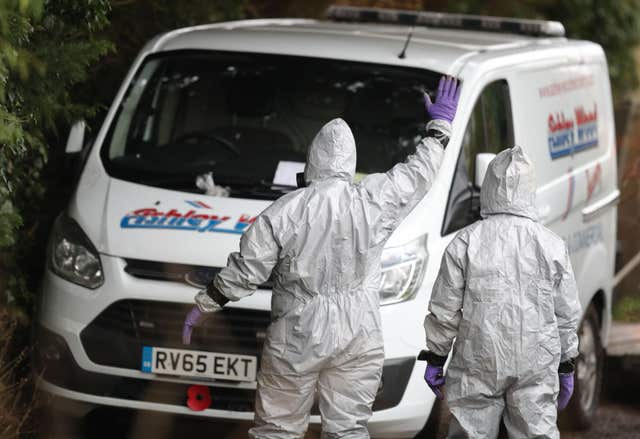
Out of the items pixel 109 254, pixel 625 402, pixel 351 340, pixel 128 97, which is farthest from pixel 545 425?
pixel 625 402

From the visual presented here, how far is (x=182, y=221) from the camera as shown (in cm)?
578

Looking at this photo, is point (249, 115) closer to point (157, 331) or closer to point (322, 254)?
point (157, 331)

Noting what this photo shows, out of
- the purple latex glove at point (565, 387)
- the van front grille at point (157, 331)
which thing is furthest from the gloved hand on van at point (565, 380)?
the van front grille at point (157, 331)

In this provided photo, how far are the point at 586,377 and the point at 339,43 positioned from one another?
2443 millimetres

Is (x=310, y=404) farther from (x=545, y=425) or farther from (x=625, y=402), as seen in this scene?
(x=625, y=402)

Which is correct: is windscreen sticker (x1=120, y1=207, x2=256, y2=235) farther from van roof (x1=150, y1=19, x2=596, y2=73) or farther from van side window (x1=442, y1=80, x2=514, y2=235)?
van roof (x1=150, y1=19, x2=596, y2=73)

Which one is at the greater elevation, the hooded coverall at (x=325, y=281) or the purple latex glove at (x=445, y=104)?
the purple latex glove at (x=445, y=104)

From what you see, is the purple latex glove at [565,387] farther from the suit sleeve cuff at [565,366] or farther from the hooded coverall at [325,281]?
the hooded coverall at [325,281]

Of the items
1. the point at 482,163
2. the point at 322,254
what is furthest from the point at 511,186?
the point at 482,163

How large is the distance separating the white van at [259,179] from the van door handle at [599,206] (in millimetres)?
22

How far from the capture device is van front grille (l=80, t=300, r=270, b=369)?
5609 millimetres

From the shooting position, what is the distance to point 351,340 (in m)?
4.86

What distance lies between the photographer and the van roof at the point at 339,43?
650 centimetres

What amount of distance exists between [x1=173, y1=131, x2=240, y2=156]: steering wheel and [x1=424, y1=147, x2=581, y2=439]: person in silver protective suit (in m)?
1.82
